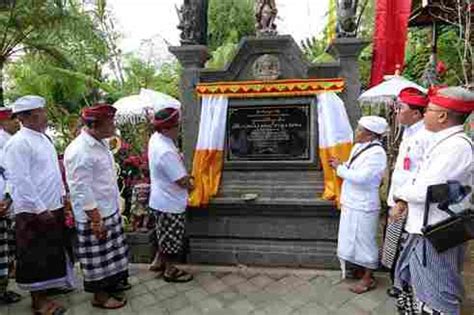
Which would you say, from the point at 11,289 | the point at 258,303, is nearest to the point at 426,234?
the point at 258,303

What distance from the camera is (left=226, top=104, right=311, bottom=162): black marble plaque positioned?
512cm

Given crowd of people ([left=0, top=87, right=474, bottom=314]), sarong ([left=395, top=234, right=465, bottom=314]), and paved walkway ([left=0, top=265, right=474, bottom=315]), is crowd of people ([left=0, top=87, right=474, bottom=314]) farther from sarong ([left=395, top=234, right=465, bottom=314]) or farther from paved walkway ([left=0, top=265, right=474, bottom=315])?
paved walkway ([left=0, top=265, right=474, bottom=315])

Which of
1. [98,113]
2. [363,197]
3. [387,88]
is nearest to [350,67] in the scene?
[363,197]

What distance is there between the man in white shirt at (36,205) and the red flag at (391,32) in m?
4.03

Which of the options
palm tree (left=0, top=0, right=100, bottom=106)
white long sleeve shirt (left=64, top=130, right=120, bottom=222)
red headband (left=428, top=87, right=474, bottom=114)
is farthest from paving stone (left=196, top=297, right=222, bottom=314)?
palm tree (left=0, top=0, right=100, bottom=106)

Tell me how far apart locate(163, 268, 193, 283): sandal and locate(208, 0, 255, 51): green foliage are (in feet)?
55.6

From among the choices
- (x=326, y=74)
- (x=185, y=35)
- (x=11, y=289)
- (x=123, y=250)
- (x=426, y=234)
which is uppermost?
(x=185, y=35)

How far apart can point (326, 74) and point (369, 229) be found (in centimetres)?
171

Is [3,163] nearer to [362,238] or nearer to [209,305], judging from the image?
[209,305]

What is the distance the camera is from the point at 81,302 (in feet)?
14.2

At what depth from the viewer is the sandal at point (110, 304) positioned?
4.17m

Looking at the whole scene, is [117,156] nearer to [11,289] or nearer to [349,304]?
[11,289]

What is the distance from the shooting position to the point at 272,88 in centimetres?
506

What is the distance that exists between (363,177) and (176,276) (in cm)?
210
